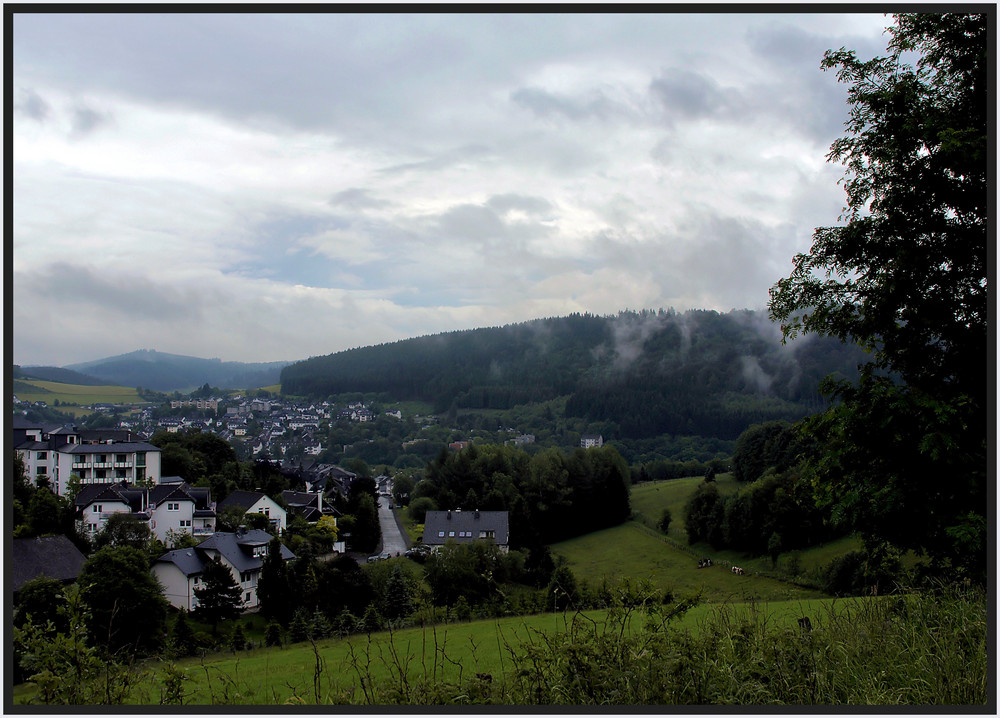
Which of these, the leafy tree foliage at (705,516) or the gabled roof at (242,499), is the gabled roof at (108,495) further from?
the leafy tree foliage at (705,516)

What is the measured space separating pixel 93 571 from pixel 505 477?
3000cm

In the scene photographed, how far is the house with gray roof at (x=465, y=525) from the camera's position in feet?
105

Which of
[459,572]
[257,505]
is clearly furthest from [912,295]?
[257,505]

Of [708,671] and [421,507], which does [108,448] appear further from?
[708,671]

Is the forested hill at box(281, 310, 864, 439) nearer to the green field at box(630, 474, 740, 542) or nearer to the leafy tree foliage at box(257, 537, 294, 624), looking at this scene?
the green field at box(630, 474, 740, 542)

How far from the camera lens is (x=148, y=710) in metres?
3.13

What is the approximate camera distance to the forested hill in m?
69.7

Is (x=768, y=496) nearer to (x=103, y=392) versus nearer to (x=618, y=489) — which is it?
(x=618, y=489)

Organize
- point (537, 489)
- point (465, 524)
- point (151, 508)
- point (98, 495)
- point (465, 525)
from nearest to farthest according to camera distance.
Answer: point (98, 495) < point (151, 508) < point (465, 525) < point (465, 524) < point (537, 489)

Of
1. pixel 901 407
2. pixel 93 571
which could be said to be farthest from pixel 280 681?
pixel 93 571

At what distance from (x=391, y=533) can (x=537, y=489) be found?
10.6 metres

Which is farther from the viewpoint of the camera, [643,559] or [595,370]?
[595,370]

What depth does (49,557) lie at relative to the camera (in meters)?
15.8

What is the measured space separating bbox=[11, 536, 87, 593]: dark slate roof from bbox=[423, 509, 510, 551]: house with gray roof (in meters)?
16.9
